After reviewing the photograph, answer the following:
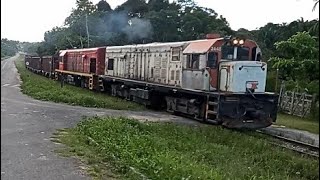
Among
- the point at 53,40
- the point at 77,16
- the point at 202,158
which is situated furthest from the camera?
the point at 53,40

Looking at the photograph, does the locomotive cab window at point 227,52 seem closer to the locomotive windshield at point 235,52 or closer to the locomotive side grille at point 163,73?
the locomotive windshield at point 235,52

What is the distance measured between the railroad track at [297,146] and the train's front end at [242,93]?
1.11 meters

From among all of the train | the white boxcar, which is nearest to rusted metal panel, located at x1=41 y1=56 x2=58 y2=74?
the white boxcar

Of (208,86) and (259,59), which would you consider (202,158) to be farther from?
(259,59)

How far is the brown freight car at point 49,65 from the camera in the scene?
44062 millimetres

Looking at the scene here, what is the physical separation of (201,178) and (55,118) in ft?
31.1

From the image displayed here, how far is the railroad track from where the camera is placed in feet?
39.2

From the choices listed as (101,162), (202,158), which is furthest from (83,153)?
(202,158)

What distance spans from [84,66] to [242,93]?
19.7m

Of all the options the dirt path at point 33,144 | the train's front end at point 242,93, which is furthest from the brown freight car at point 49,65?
the train's front end at point 242,93

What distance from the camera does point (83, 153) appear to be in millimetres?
8742

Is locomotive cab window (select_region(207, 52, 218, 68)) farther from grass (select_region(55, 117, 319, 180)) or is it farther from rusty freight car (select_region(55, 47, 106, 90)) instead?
rusty freight car (select_region(55, 47, 106, 90))

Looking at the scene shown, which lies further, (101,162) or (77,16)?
(77,16)

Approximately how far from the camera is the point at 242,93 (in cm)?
1498
